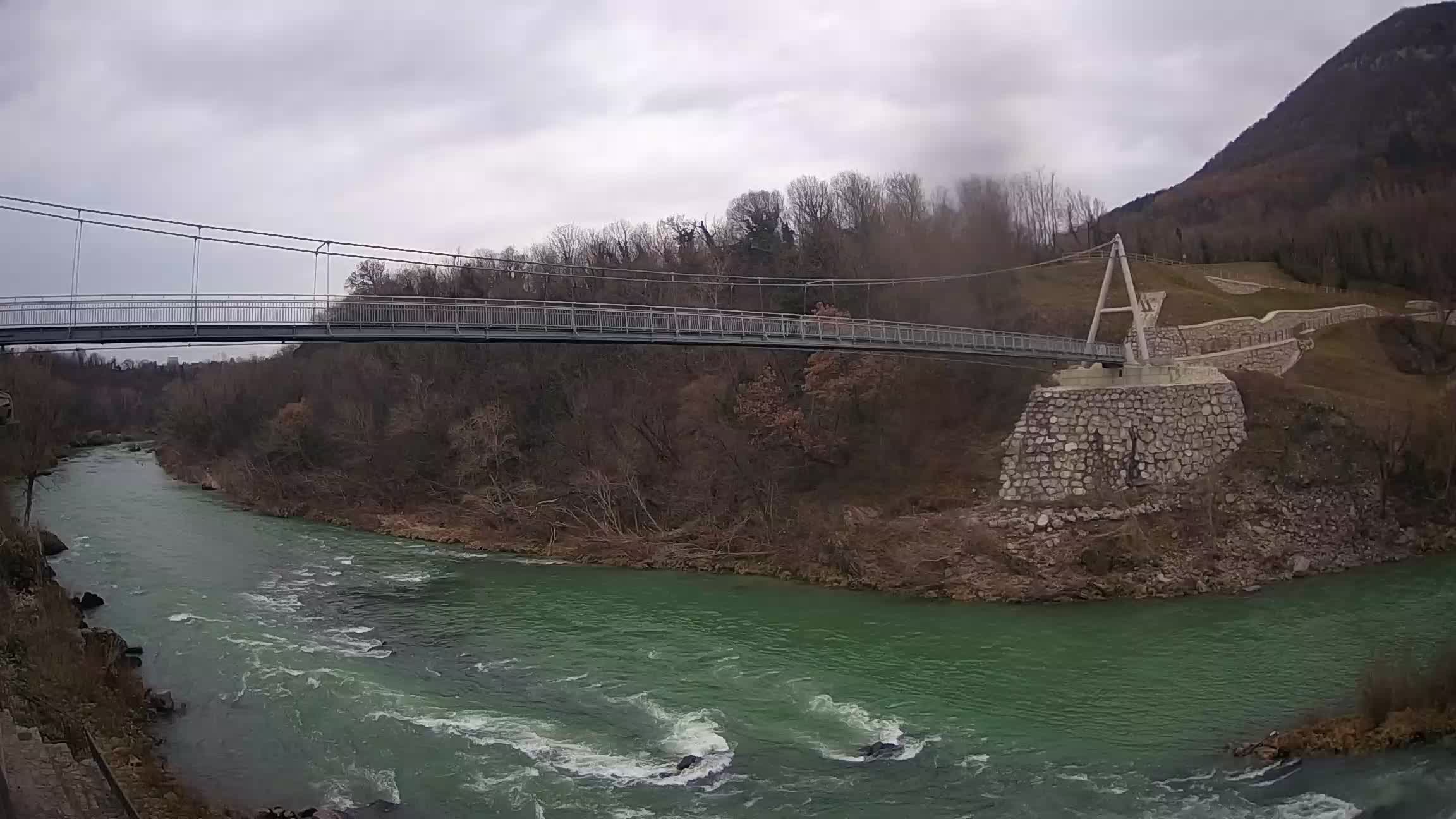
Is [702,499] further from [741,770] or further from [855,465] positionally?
[741,770]

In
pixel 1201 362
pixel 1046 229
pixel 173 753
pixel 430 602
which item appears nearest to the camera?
pixel 173 753

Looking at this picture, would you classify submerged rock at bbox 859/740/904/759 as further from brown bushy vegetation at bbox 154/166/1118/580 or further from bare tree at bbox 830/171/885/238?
bare tree at bbox 830/171/885/238

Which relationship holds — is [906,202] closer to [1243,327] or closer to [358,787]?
[1243,327]

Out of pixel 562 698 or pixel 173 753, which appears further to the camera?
pixel 562 698

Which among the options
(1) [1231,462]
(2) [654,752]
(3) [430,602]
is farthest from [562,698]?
(1) [1231,462]

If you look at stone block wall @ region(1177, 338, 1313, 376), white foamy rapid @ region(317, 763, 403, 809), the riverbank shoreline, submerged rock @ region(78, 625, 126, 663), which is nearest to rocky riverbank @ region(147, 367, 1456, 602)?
the riverbank shoreline

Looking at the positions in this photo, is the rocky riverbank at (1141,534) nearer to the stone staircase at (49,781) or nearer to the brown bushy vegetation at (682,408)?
the brown bushy vegetation at (682,408)
